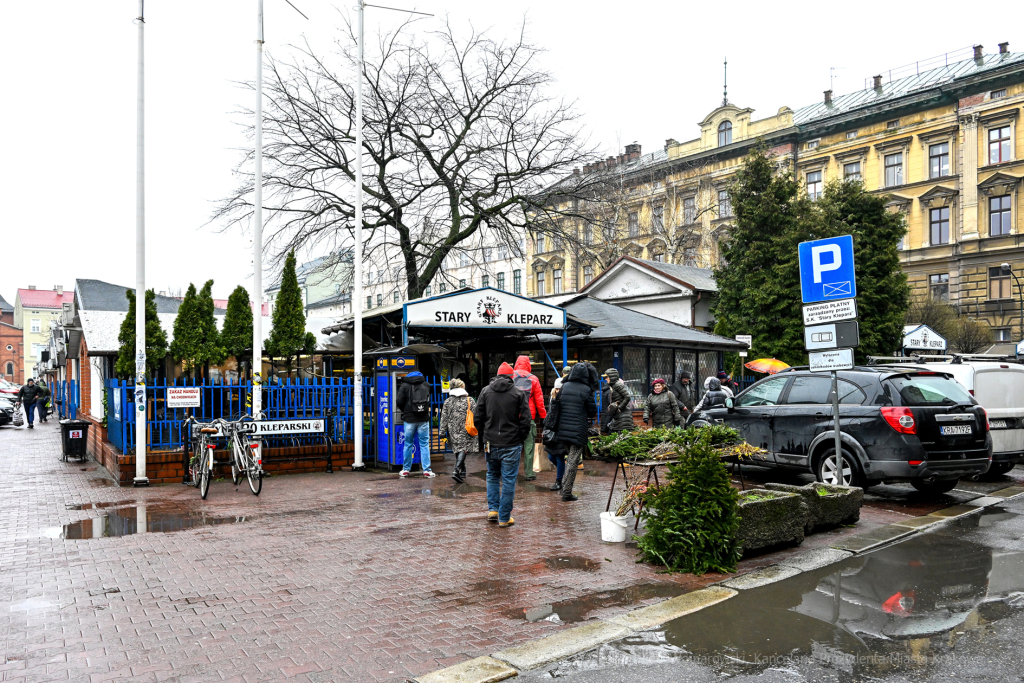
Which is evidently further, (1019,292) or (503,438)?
(1019,292)

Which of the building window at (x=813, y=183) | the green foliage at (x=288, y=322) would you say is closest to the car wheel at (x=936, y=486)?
the green foliage at (x=288, y=322)

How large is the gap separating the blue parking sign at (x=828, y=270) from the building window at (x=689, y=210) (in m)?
43.3

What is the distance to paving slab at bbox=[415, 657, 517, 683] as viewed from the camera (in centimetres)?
434

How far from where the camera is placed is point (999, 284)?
4256 cm

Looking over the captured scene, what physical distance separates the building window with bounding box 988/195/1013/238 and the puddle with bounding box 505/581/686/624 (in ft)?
151

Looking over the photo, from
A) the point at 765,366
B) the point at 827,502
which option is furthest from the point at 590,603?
the point at 765,366

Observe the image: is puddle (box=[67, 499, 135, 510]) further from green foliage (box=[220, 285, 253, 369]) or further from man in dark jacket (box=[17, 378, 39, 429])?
man in dark jacket (box=[17, 378, 39, 429])

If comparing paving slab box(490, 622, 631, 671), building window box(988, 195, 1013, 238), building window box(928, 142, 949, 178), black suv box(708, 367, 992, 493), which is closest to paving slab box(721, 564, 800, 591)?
paving slab box(490, 622, 631, 671)

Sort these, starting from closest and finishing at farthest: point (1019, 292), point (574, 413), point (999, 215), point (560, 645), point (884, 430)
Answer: point (560, 645) → point (884, 430) → point (574, 413) → point (1019, 292) → point (999, 215)

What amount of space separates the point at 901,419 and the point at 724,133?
4699 cm

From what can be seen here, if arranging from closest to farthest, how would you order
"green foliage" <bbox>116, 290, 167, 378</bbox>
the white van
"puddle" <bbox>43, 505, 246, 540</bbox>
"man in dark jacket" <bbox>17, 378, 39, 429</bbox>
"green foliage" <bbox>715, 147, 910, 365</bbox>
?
"puddle" <bbox>43, 505, 246, 540</bbox> < the white van < "green foliage" <bbox>116, 290, 167, 378</bbox> < "green foliage" <bbox>715, 147, 910, 365</bbox> < "man in dark jacket" <bbox>17, 378, 39, 429</bbox>

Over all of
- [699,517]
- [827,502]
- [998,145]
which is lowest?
[827,502]

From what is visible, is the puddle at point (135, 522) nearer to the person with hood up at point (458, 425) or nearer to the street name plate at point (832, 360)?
the person with hood up at point (458, 425)

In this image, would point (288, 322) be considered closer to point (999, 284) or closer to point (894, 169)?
point (999, 284)
